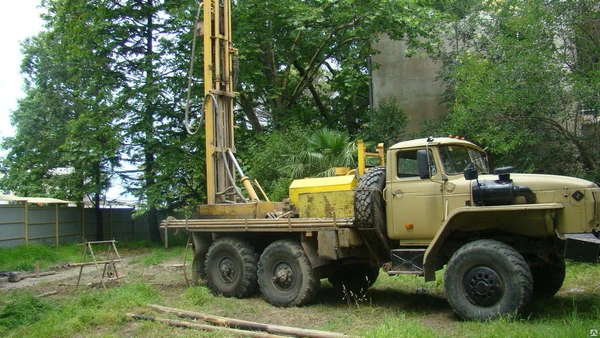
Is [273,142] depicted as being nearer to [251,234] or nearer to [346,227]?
[251,234]

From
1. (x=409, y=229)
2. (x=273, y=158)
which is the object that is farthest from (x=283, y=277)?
(x=273, y=158)

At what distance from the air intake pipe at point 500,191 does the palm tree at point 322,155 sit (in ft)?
22.5

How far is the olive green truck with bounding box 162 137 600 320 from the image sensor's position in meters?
6.88

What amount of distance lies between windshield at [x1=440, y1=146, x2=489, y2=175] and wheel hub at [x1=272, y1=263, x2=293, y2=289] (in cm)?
326

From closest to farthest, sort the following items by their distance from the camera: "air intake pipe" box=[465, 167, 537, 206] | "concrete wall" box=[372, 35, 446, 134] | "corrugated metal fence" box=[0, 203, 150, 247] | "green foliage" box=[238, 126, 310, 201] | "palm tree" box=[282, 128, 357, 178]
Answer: "air intake pipe" box=[465, 167, 537, 206] < "palm tree" box=[282, 128, 357, 178] < "green foliage" box=[238, 126, 310, 201] < "corrugated metal fence" box=[0, 203, 150, 247] < "concrete wall" box=[372, 35, 446, 134]

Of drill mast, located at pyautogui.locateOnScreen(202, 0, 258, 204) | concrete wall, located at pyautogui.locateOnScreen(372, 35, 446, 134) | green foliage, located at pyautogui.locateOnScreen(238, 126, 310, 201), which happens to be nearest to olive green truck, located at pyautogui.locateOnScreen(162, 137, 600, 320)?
drill mast, located at pyautogui.locateOnScreen(202, 0, 258, 204)

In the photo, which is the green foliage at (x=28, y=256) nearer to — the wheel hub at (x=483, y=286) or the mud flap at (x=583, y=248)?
the wheel hub at (x=483, y=286)

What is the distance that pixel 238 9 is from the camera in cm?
1834

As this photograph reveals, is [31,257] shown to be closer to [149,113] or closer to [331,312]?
[149,113]

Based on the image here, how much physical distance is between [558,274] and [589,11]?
737cm

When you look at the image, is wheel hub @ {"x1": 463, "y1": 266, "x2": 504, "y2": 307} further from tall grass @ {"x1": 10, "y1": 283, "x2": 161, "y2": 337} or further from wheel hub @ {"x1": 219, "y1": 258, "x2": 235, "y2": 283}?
tall grass @ {"x1": 10, "y1": 283, "x2": 161, "y2": 337}

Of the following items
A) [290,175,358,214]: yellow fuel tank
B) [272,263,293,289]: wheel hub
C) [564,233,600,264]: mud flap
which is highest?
[290,175,358,214]: yellow fuel tank

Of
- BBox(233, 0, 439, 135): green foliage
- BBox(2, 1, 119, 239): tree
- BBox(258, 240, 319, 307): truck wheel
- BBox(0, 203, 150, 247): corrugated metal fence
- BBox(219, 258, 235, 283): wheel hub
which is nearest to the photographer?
BBox(258, 240, 319, 307): truck wheel

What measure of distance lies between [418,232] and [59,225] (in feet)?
62.8
